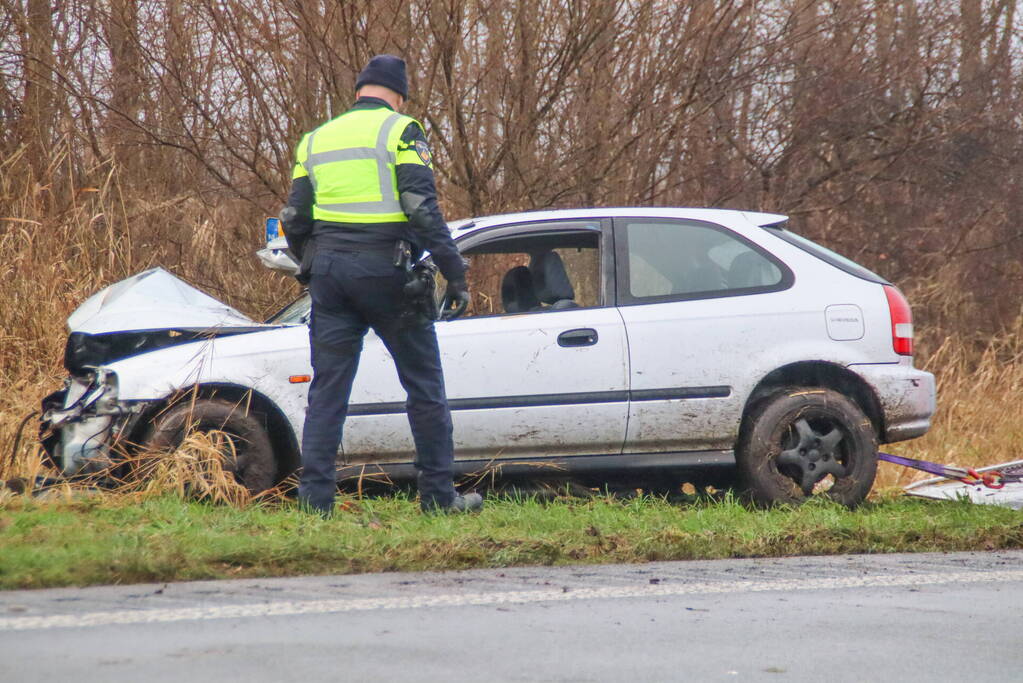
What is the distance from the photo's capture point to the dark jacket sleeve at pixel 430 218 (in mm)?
5398

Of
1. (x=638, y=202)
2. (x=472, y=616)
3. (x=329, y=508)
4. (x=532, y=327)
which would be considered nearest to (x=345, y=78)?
(x=638, y=202)

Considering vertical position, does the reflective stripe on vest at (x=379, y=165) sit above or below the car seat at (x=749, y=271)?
above

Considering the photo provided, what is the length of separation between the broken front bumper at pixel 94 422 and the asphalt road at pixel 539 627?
1.93 meters

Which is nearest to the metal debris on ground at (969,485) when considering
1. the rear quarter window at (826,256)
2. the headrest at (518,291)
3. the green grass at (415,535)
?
the green grass at (415,535)

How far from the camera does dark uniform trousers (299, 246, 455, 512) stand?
18.0 ft

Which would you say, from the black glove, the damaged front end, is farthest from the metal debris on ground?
the damaged front end

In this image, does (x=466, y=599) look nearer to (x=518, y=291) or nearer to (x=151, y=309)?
(x=518, y=291)

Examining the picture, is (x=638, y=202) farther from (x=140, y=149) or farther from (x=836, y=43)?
(x=140, y=149)

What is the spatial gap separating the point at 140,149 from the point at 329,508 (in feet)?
18.2

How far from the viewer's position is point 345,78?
31.9ft

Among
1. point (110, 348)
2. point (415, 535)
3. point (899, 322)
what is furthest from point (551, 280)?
point (110, 348)

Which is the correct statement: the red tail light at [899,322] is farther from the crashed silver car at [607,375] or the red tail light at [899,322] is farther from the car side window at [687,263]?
the car side window at [687,263]

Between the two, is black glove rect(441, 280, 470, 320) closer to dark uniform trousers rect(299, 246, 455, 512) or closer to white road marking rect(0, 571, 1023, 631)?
dark uniform trousers rect(299, 246, 455, 512)

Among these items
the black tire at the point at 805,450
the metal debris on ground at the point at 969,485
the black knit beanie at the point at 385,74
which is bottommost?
the metal debris on ground at the point at 969,485
